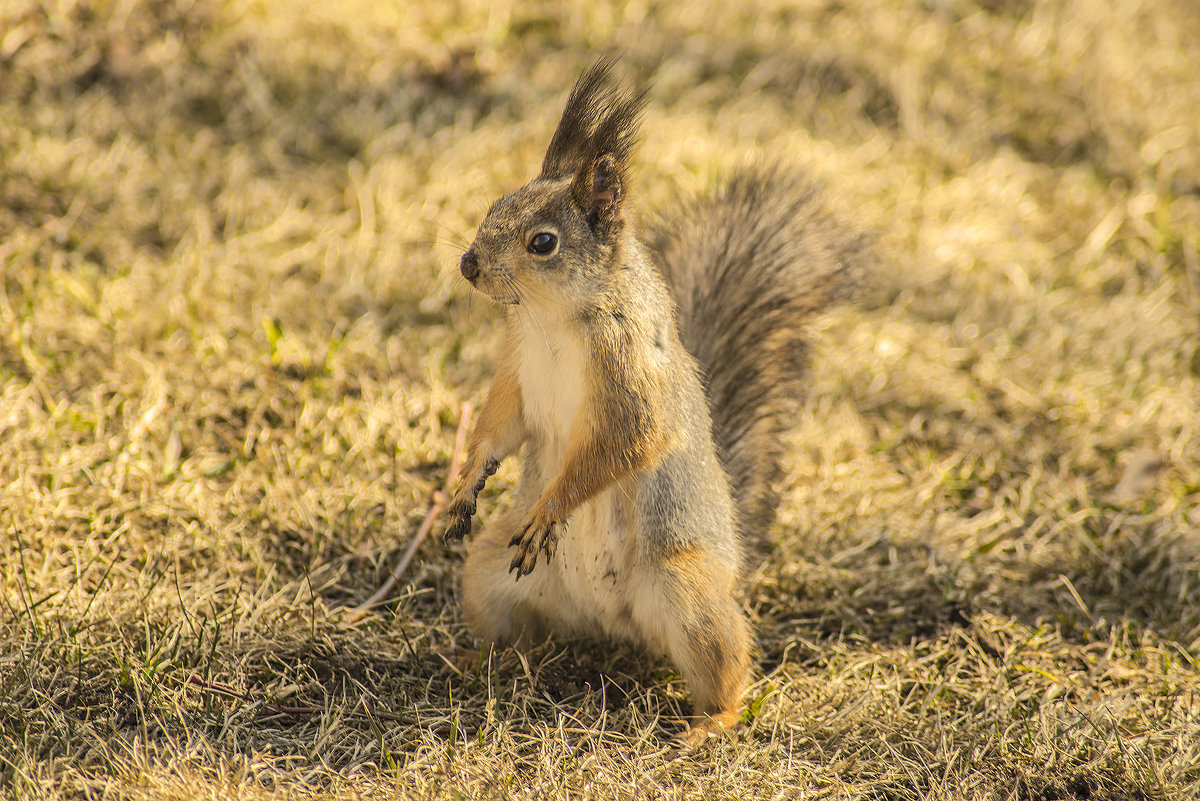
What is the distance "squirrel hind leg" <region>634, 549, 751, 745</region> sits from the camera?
228 cm

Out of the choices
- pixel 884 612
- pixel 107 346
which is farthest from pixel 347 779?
pixel 107 346

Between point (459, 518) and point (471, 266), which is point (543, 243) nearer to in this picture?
point (471, 266)

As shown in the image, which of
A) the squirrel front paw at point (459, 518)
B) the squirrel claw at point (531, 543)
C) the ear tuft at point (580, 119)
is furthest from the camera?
the squirrel front paw at point (459, 518)

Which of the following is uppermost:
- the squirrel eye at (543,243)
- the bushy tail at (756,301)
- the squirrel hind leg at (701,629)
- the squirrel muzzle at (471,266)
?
the squirrel eye at (543,243)

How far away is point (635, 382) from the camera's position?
2197 mm

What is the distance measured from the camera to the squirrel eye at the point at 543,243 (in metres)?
2.15

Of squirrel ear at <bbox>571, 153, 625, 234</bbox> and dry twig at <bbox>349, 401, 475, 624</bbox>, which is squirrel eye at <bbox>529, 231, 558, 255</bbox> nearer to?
squirrel ear at <bbox>571, 153, 625, 234</bbox>

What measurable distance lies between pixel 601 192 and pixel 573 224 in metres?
0.09

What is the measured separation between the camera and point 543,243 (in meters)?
2.15

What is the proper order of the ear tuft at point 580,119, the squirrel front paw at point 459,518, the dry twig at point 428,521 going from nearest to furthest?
the ear tuft at point 580,119 < the squirrel front paw at point 459,518 < the dry twig at point 428,521

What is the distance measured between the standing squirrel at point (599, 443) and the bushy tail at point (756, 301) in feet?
0.17

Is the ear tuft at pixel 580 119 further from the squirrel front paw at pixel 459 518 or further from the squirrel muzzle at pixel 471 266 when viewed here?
the squirrel front paw at pixel 459 518

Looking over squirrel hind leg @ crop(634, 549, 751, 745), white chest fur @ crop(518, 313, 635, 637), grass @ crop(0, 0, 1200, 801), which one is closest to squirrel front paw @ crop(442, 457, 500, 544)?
white chest fur @ crop(518, 313, 635, 637)

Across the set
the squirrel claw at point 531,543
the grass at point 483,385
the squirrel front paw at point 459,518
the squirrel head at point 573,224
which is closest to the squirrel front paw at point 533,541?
the squirrel claw at point 531,543
